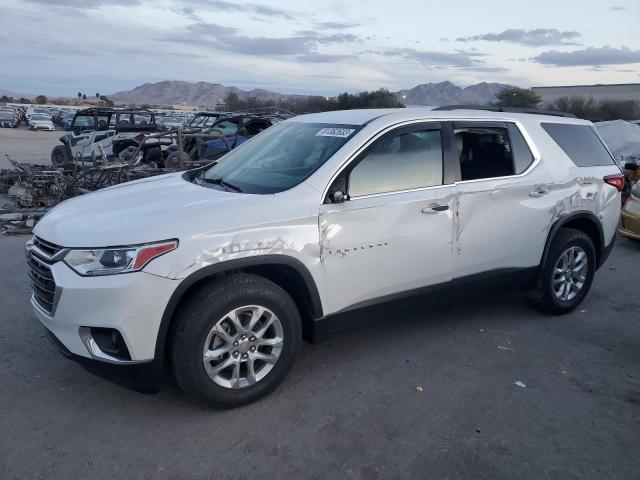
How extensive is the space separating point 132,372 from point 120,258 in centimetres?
66

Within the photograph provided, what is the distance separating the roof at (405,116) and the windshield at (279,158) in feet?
0.39

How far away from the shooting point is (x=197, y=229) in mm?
3178

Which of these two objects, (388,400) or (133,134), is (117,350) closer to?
(388,400)

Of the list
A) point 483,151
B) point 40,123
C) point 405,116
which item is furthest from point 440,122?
point 40,123

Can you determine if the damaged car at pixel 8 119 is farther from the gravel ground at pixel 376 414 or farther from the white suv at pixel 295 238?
the white suv at pixel 295 238

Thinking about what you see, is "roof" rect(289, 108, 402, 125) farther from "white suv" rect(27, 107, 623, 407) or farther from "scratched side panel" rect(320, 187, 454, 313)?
"scratched side panel" rect(320, 187, 454, 313)

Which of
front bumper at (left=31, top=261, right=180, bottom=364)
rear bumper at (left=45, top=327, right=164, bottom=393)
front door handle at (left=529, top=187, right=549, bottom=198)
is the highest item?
front door handle at (left=529, top=187, right=549, bottom=198)

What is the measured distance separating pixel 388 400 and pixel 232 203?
1630 millimetres

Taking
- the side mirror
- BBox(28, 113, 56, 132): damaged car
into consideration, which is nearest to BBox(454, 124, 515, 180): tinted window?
the side mirror

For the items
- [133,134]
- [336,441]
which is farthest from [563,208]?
[133,134]

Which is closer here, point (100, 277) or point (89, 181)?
point (100, 277)

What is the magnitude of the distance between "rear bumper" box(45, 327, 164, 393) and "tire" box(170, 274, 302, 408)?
0.11m

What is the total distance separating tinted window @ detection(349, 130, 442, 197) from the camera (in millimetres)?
3805

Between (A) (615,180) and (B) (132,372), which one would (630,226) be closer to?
(A) (615,180)
